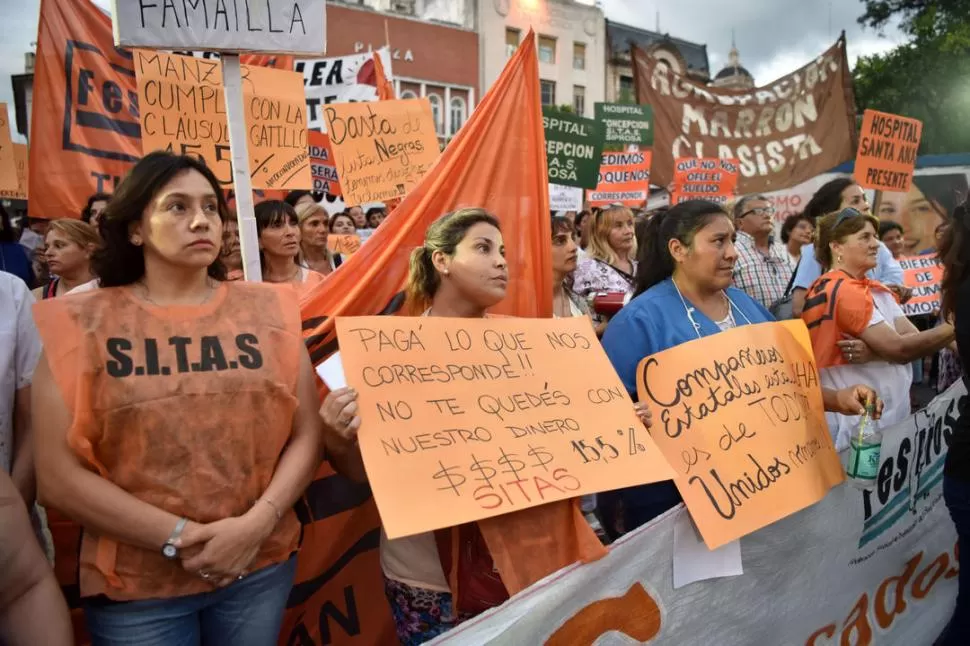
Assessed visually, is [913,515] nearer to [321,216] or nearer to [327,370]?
[327,370]

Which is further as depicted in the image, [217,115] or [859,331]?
[217,115]

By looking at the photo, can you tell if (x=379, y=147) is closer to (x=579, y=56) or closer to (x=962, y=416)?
(x=962, y=416)

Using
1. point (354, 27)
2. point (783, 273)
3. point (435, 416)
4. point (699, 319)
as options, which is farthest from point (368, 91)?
point (354, 27)

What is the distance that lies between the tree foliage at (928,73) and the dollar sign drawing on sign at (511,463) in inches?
923

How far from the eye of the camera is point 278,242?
367 centimetres

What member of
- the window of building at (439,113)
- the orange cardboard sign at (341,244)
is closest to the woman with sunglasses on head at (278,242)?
the orange cardboard sign at (341,244)

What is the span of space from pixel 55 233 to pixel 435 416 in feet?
8.38

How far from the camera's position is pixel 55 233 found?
11.2ft

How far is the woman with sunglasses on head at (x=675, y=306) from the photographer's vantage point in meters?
2.35

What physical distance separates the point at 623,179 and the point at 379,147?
4.27 m

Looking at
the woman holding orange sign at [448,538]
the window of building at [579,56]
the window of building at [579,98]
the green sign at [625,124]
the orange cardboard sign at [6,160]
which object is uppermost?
the window of building at [579,56]

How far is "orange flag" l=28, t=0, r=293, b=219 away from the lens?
4434mm

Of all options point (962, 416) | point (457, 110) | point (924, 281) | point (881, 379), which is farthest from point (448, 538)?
point (457, 110)

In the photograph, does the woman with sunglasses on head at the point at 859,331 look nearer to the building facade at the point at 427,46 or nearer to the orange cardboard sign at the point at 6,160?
the orange cardboard sign at the point at 6,160
